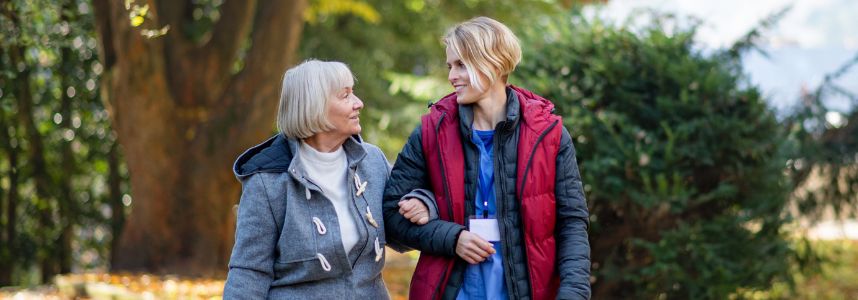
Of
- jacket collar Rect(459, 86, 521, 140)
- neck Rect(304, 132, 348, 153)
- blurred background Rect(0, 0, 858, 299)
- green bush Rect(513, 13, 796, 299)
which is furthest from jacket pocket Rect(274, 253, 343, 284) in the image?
green bush Rect(513, 13, 796, 299)

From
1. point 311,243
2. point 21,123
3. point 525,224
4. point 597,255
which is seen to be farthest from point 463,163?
point 21,123

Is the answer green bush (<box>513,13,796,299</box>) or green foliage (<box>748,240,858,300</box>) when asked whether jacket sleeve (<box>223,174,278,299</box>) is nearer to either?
green bush (<box>513,13,796,299</box>)

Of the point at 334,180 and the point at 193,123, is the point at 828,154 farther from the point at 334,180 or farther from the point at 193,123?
the point at 334,180

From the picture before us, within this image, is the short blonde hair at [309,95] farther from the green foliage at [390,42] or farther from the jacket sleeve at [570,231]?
the green foliage at [390,42]

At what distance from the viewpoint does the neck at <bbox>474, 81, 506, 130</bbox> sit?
11.3 ft

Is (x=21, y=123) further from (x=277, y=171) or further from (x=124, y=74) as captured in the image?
(x=277, y=171)

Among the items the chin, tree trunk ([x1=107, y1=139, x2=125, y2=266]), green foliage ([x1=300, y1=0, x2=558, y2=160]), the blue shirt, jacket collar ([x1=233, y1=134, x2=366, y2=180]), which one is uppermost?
green foliage ([x1=300, y1=0, x2=558, y2=160])

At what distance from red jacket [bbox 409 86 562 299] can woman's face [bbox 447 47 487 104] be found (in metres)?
0.11

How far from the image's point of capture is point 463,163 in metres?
3.38

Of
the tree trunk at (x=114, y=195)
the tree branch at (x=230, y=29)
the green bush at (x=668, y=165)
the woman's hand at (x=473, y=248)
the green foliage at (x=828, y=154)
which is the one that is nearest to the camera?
the woman's hand at (x=473, y=248)

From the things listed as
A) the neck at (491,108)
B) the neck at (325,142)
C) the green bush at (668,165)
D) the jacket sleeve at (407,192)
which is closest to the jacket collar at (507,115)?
the neck at (491,108)

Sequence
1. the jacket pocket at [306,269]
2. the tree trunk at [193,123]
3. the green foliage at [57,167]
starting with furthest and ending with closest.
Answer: the green foliage at [57,167] → the tree trunk at [193,123] → the jacket pocket at [306,269]

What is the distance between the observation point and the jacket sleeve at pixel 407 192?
3.39 m

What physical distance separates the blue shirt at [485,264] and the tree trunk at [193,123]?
6.62 meters
